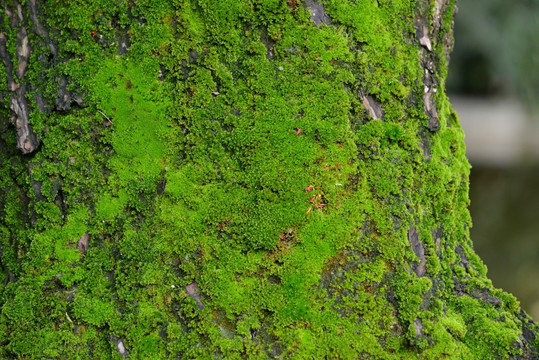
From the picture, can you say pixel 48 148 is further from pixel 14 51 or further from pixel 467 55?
pixel 467 55

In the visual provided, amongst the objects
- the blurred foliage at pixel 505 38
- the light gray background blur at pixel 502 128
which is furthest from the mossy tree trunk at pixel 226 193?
the light gray background blur at pixel 502 128

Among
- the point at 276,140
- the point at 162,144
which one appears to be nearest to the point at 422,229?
the point at 276,140

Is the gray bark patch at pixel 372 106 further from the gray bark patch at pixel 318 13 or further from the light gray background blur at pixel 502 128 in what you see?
the light gray background blur at pixel 502 128

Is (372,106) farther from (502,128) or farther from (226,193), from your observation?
(502,128)

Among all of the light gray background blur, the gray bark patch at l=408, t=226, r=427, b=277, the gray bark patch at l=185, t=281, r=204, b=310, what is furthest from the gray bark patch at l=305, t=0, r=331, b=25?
the light gray background blur

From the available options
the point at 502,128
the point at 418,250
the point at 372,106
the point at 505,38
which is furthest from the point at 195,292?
the point at 502,128
